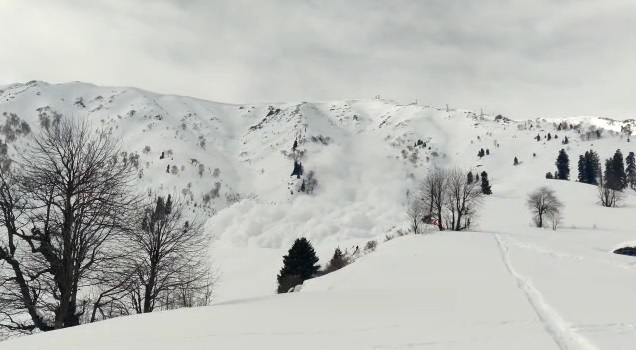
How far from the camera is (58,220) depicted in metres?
14.6

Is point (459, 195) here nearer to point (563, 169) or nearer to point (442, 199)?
point (442, 199)

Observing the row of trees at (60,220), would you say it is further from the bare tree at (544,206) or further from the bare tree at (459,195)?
the bare tree at (544,206)

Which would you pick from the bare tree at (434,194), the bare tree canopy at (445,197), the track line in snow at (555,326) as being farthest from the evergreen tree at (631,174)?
the track line in snow at (555,326)

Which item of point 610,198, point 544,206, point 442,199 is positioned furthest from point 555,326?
point 610,198

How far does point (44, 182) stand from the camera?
14.0m

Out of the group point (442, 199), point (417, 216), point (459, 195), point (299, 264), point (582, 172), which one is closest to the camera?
point (299, 264)

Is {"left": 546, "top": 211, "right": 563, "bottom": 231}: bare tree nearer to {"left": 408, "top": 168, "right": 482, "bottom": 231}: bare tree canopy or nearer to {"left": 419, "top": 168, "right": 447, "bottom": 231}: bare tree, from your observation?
{"left": 408, "top": 168, "right": 482, "bottom": 231}: bare tree canopy

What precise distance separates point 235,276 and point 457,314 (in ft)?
181

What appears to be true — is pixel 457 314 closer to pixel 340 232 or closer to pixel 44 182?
pixel 44 182

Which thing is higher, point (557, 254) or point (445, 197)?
point (445, 197)

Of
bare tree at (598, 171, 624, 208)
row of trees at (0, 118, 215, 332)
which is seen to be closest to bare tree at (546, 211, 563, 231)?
bare tree at (598, 171, 624, 208)

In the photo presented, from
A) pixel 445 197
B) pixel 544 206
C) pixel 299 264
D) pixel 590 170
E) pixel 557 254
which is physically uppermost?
pixel 590 170

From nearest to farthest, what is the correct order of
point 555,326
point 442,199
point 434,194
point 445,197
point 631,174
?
point 555,326
point 434,194
point 442,199
point 445,197
point 631,174

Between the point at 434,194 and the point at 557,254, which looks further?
the point at 434,194
